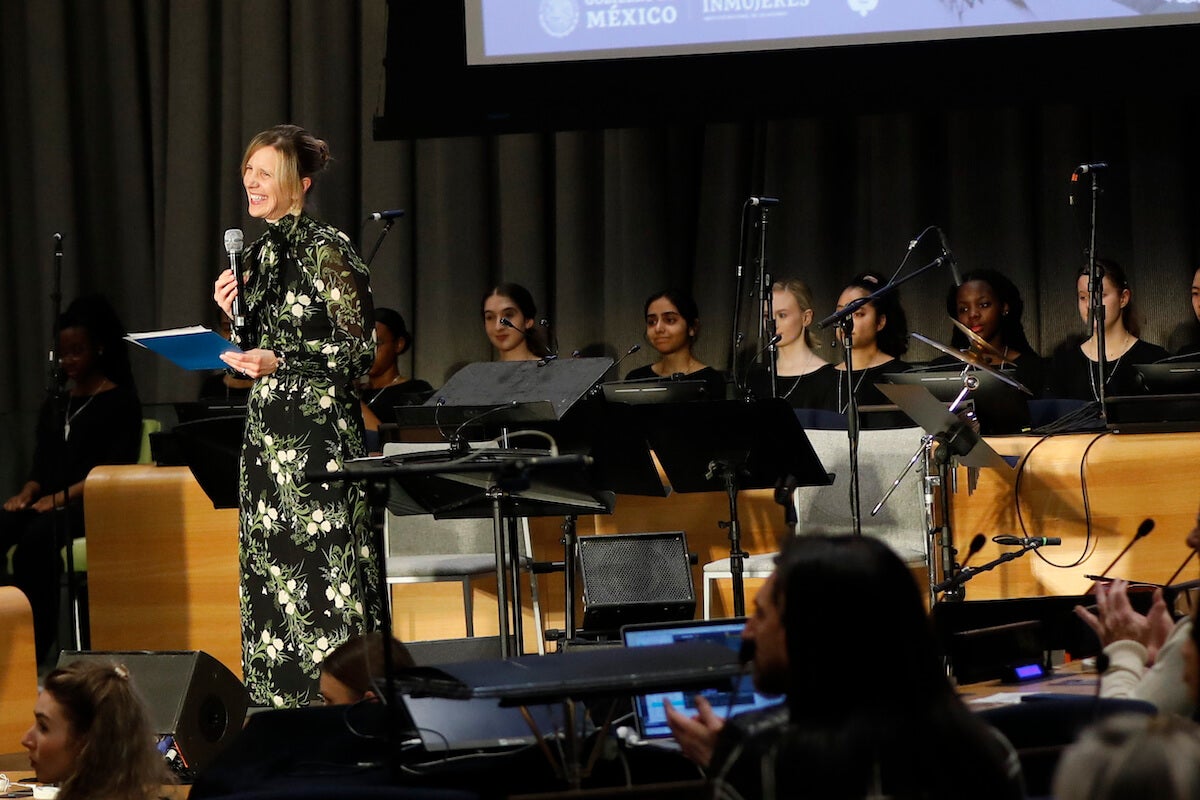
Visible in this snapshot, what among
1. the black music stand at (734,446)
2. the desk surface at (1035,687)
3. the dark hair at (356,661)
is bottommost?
the desk surface at (1035,687)

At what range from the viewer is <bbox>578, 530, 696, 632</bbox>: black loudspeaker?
4375 mm

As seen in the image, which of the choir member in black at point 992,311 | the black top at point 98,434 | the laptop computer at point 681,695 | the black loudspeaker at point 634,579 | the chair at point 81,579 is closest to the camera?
the laptop computer at point 681,695

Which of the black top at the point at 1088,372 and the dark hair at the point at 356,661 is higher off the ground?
the black top at the point at 1088,372

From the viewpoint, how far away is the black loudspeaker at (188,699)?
3.47 metres

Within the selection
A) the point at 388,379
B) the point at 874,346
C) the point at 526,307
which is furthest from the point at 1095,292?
the point at 388,379

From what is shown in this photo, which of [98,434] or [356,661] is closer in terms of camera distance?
[356,661]

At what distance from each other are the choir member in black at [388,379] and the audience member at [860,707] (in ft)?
14.1

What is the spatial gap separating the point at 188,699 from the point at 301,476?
56cm

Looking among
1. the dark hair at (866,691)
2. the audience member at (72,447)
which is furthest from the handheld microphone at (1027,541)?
the audience member at (72,447)

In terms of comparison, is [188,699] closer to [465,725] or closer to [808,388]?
[465,725]

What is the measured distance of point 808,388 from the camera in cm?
577

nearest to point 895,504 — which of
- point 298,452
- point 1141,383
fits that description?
point 1141,383

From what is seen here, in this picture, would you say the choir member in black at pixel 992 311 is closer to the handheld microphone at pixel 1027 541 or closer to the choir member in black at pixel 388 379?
the handheld microphone at pixel 1027 541

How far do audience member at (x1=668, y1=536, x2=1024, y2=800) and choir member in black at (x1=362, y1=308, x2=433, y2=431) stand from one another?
4287mm
